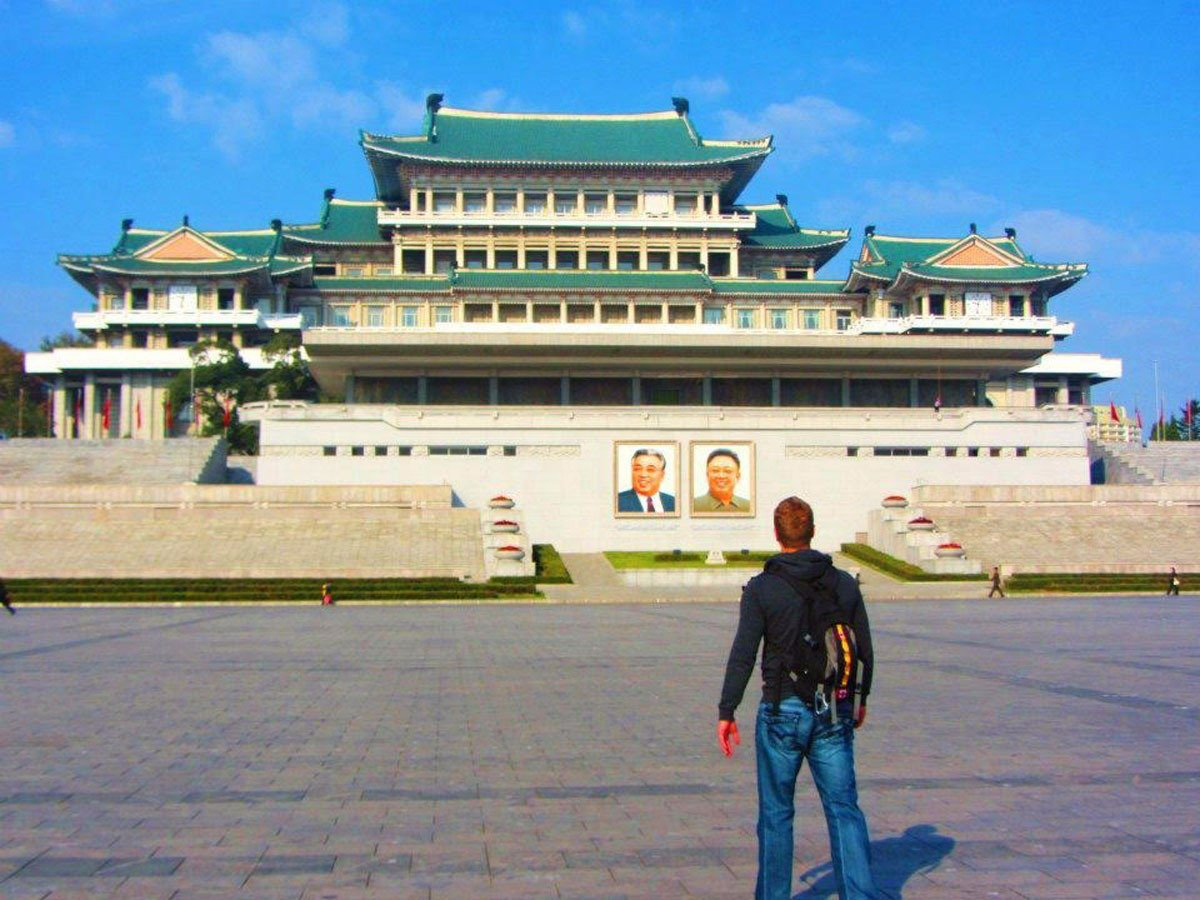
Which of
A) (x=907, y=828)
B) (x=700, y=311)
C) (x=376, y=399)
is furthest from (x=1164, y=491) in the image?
(x=907, y=828)

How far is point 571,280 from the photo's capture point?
5381cm

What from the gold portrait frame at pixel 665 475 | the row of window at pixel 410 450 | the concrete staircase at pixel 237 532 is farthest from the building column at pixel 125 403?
the gold portrait frame at pixel 665 475

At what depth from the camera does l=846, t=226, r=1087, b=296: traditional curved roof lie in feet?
190

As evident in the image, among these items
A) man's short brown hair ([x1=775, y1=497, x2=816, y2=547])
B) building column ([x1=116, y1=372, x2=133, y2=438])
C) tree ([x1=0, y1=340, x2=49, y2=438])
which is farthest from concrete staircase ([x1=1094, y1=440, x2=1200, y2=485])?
tree ([x1=0, y1=340, x2=49, y2=438])

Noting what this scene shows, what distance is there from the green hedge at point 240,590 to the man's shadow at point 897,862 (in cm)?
2352

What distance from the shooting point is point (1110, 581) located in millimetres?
31125

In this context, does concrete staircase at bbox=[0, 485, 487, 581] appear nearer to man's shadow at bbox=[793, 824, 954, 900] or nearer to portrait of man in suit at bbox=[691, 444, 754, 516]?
portrait of man in suit at bbox=[691, 444, 754, 516]

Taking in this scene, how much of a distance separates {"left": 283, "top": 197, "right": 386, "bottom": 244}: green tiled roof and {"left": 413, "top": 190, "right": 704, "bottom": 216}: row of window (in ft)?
11.6

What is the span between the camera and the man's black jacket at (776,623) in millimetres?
4820

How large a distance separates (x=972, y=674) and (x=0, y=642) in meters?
13.2

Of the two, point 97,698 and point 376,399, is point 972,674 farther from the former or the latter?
point 376,399

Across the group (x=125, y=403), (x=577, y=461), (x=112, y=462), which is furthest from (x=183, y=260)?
(x=577, y=461)

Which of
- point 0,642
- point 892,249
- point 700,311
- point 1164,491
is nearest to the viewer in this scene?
point 0,642

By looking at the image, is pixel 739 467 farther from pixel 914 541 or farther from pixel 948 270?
pixel 948 270
